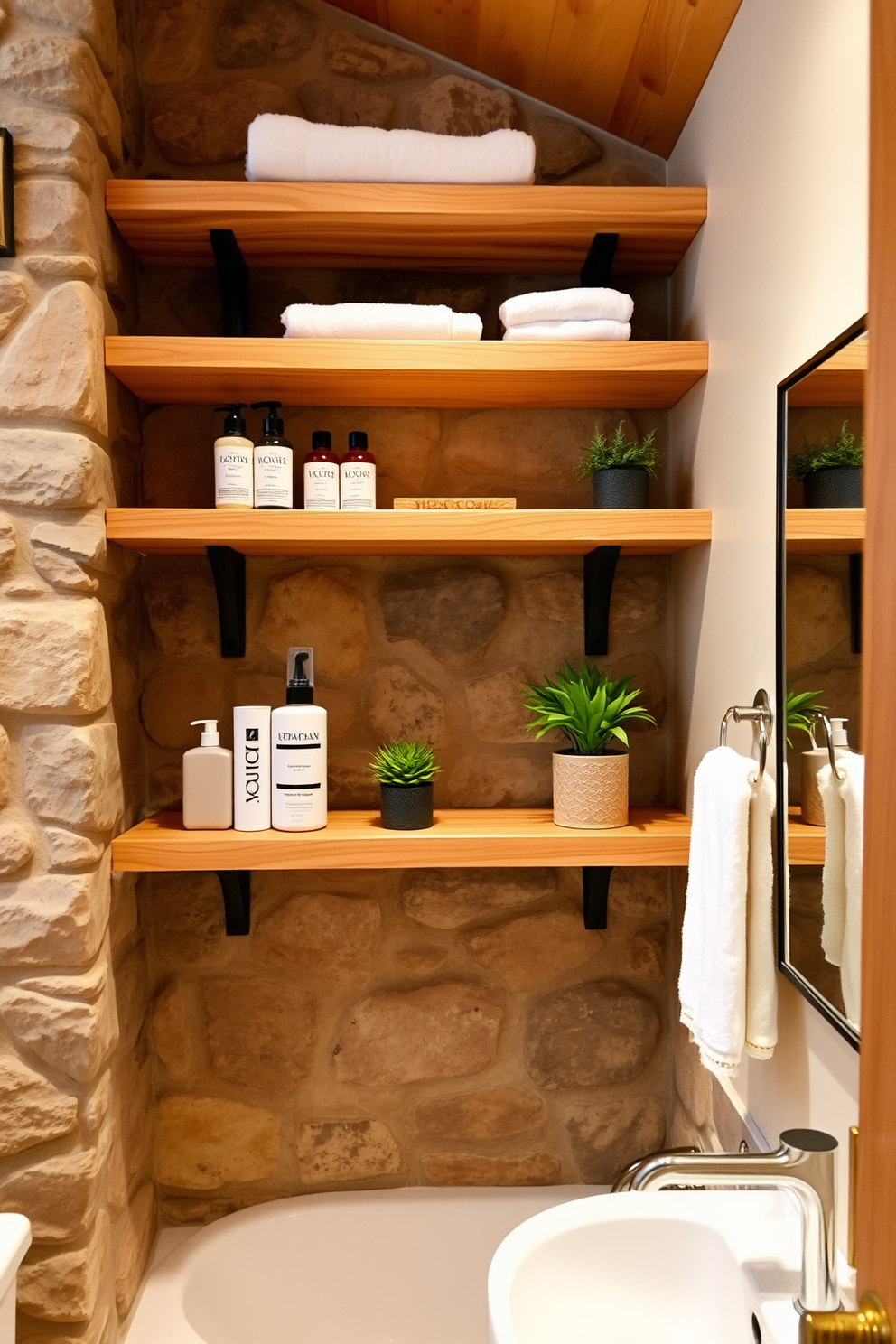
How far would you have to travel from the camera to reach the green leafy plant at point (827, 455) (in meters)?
0.94

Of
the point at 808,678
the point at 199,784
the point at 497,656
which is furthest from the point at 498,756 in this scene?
the point at 808,678

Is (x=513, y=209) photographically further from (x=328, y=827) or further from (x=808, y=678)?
(x=328, y=827)

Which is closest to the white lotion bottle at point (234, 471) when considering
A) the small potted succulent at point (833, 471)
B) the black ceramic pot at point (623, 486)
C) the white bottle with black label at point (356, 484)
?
the white bottle with black label at point (356, 484)

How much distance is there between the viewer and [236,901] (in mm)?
1637

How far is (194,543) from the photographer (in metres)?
1.51

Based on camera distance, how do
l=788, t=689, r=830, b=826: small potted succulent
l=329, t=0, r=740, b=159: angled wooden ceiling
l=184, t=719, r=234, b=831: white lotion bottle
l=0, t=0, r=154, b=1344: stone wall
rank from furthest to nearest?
l=184, t=719, r=234, b=831: white lotion bottle → l=329, t=0, r=740, b=159: angled wooden ceiling → l=0, t=0, r=154, b=1344: stone wall → l=788, t=689, r=830, b=826: small potted succulent

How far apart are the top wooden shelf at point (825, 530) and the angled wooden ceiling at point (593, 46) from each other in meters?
0.77

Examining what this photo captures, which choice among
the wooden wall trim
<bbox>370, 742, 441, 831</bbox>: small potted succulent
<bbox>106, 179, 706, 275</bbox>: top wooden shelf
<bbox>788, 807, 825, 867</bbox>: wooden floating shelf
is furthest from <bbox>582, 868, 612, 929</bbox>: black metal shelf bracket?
the wooden wall trim

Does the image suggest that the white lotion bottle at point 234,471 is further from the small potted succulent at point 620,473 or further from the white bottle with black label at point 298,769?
the small potted succulent at point 620,473

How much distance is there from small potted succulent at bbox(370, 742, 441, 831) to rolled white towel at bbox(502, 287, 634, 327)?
2.29ft

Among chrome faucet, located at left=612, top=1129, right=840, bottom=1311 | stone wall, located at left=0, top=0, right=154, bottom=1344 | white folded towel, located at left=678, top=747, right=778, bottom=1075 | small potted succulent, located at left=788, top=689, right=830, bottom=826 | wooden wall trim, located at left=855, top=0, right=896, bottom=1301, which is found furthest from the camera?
stone wall, located at left=0, top=0, right=154, bottom=1344

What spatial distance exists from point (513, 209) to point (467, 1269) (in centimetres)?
174

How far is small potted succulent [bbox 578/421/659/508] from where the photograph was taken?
59.7 inches

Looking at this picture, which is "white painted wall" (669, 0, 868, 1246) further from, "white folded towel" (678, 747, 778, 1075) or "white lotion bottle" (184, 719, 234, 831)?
"white lotion bottle" (184, 719, 234, 831)
